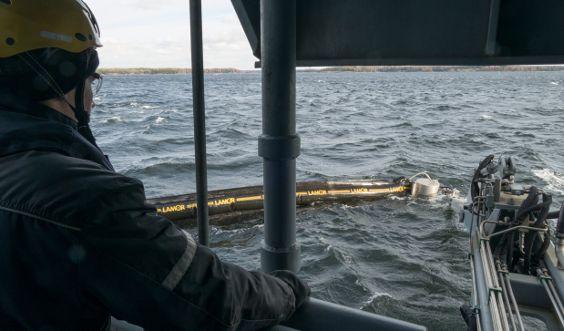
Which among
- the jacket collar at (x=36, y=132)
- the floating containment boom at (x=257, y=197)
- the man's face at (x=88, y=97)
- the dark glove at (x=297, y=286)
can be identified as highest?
the man's face at (x=88, y=97)

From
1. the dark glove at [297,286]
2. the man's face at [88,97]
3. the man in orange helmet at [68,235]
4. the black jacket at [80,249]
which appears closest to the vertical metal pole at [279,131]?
the dark glove at [297,286]

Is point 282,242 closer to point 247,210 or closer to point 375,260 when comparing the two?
point 375,260

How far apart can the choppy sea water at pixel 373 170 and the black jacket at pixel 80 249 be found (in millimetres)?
10212

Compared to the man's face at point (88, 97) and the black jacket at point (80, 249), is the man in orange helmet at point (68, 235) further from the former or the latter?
the man's face at point (88, 97)

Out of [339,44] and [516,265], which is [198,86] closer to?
[339,44]

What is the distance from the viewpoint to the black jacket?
1.55 meters

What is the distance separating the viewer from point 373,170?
87.4 feet

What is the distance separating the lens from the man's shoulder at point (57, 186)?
1532 mm

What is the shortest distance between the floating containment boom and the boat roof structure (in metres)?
10.8

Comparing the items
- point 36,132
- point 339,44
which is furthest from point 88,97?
point 339,44

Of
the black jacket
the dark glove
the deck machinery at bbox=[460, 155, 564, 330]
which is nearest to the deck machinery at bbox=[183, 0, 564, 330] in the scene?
the dark glove

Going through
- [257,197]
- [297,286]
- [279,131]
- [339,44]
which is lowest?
[257,197]

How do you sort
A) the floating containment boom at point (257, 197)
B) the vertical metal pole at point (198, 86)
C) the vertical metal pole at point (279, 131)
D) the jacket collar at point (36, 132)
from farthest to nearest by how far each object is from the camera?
the floating containment boom at point (257, 197) → the vertical metal pole at point (279, 131) → the vertical metal pole at point (198, 86) → the jacket collar at point (36, 132)

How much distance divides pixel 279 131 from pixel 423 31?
129 cm
